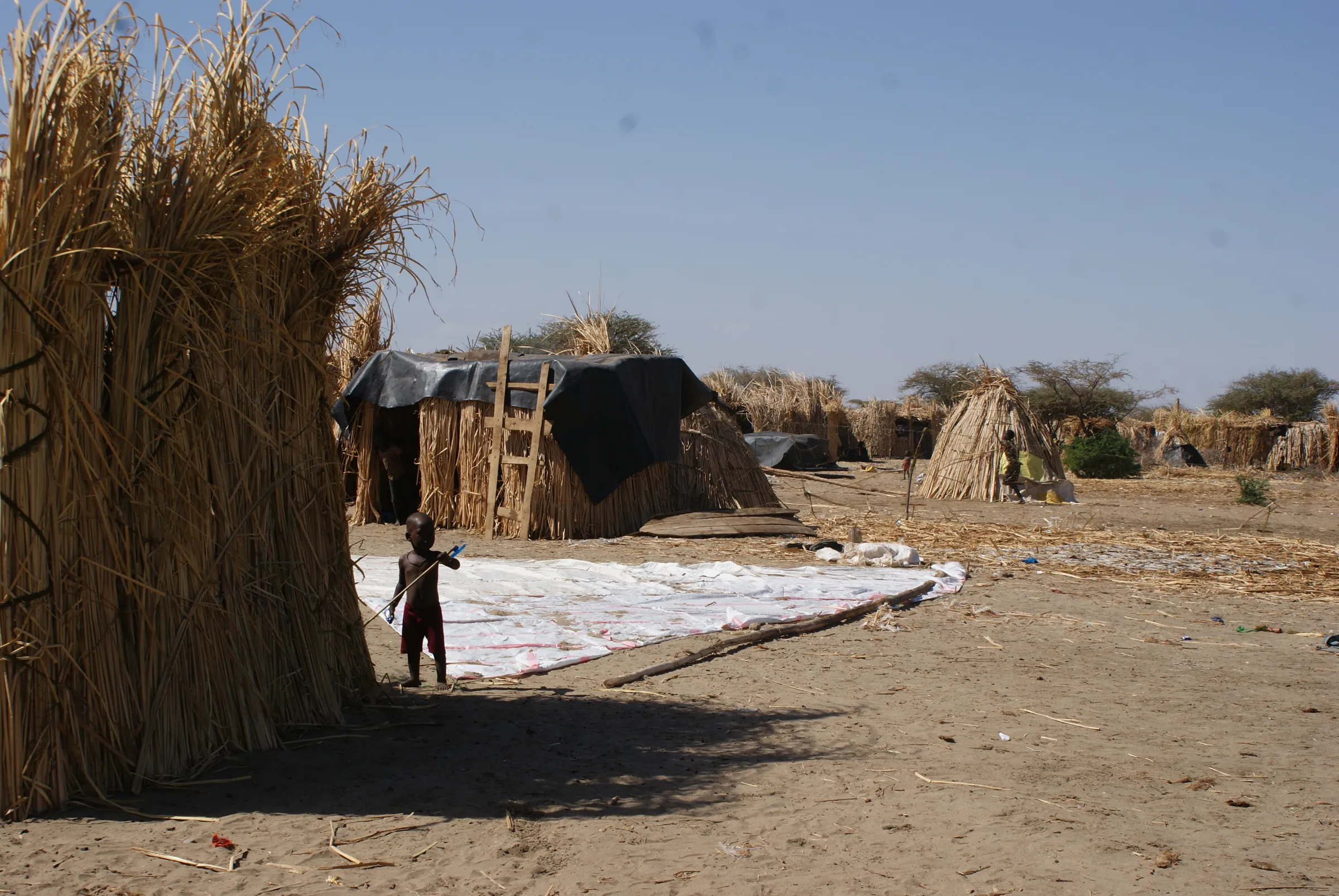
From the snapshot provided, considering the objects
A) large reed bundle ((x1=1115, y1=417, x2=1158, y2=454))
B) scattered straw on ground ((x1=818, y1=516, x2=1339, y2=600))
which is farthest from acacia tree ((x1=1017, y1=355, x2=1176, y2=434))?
scattered straw on ground ((x1=818, y1=516, x2=1339, y2=600))

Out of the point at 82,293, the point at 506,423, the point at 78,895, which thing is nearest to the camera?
the point at 78,895

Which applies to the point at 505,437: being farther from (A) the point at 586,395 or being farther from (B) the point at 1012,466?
(B) the point at 1012,466

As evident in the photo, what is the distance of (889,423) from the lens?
31.3 meters

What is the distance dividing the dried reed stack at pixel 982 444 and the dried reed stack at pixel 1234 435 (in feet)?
49.6

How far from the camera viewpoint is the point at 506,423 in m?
11.4

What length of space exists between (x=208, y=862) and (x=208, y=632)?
85 centimetres

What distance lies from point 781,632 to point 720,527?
4962mm

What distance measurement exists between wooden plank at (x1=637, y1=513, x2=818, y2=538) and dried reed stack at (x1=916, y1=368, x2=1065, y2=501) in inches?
256

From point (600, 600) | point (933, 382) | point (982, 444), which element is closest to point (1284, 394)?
point (933, 382)

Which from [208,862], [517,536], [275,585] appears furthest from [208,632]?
[517,536]

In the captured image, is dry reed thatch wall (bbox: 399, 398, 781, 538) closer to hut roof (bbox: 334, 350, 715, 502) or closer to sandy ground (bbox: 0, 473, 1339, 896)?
hut roof (bbox: 334, 350, 715, 502)

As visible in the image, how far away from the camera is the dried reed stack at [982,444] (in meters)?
17.2

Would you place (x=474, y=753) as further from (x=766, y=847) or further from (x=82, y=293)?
(x=82, y=293)

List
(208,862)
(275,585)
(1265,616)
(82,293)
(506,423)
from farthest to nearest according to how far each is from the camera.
→ (506,423) < (1265,616) < (275,585) < (82,293) < (208,862)
